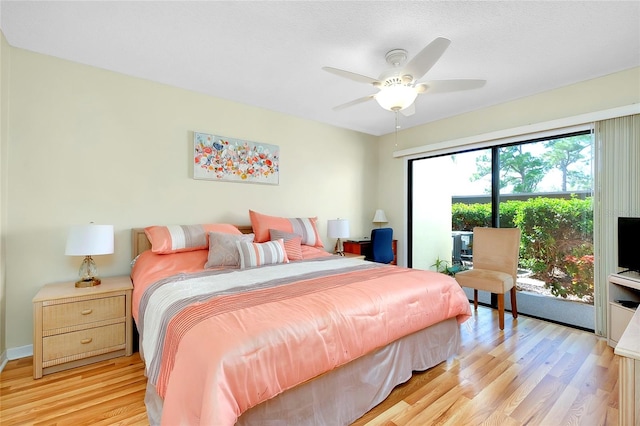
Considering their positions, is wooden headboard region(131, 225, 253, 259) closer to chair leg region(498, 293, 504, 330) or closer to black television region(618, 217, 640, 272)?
chair leg region(498, 293, 504, 330)

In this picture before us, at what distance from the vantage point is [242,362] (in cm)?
117

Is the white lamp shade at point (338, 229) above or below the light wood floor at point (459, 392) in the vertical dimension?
above

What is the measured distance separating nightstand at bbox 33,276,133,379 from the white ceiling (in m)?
1.94

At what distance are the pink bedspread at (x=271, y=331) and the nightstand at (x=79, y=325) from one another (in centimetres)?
56

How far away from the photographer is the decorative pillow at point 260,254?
8.39ft

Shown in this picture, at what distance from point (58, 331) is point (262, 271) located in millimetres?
1492

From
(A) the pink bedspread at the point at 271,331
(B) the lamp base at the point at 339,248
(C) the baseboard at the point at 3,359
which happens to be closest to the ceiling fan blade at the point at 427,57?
(A) the pink bedspread at the point at 271,331

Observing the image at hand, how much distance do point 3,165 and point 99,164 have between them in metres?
0.60

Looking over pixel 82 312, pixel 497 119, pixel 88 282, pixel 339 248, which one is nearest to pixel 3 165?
pixel 88 282

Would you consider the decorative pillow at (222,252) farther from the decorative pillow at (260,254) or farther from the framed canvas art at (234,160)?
the framed canvas art at (234,160)

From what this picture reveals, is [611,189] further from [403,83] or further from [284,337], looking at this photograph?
[284,337]

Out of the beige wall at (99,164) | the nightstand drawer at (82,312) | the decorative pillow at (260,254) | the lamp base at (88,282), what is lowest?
the nightstand drawer at (82,312)

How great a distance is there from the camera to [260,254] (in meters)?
2.63

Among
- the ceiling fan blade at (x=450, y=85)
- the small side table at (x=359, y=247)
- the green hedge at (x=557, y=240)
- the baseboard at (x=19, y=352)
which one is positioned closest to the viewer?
the ceiling fan blade at (x=450, y=85)
